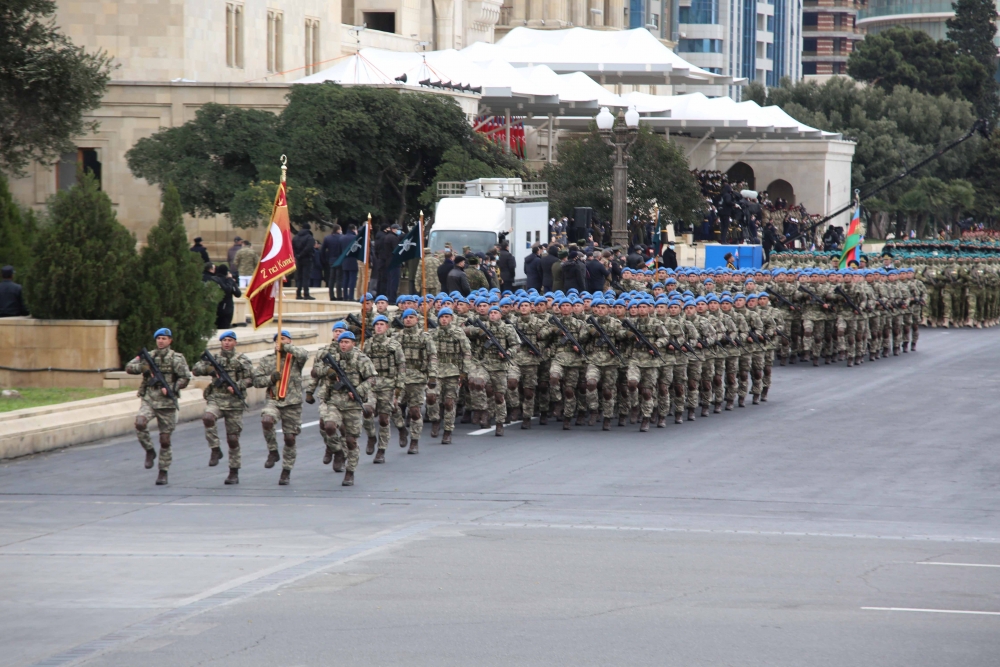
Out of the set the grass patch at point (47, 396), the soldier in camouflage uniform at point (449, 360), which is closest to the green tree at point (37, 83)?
the grass patch at point (47, 396)

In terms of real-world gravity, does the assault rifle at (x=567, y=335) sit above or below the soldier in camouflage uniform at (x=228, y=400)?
above

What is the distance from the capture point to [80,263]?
19922 millimetres

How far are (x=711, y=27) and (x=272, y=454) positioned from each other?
107 metres

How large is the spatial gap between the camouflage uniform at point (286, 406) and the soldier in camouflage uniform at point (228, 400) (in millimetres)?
259

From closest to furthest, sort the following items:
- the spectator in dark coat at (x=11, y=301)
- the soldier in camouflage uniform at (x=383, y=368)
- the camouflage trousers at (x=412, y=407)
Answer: the soldier in camouflage uniform at (x=383, y=368) → the camouflage trousers at (x=412, y=407) → the spectator in dark coat at (x=11, y=301)

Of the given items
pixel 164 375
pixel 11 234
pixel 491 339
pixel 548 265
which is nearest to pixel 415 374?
pixel 491 339

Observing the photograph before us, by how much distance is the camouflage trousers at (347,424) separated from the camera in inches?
565

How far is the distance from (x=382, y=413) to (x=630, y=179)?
28686mm

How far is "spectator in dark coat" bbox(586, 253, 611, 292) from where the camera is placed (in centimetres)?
2711

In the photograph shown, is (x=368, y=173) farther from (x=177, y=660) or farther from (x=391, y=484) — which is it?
(x=177, y=660)

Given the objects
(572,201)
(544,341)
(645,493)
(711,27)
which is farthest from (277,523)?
(711,27)

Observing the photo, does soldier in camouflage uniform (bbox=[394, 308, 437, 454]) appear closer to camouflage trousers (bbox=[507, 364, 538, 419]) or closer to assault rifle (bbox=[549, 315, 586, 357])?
camouflage trousers (bbox=[507, 364, 538, 419])

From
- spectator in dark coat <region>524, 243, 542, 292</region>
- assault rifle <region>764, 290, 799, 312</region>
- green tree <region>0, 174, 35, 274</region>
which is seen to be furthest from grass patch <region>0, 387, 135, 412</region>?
assault rifle <region>764, 290, 799, 312</region>

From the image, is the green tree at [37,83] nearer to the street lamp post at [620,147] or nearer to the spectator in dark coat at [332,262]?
the spectator in dark coat at [332,262]
